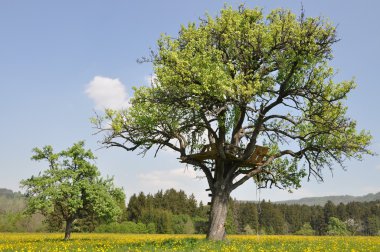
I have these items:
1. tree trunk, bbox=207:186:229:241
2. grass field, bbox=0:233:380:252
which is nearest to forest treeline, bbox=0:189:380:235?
grass field, bbox=0:233:380:252

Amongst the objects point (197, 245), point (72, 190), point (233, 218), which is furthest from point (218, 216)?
point (233, 218)

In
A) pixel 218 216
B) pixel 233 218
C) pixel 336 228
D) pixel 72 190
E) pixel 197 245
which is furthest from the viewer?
pixel 233 218

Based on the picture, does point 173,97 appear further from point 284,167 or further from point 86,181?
point 86,181

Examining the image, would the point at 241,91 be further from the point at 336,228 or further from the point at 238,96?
the point at 336,228

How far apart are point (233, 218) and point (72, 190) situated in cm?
10225

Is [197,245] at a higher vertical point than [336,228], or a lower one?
higher

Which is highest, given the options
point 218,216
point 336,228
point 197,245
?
point 218,216

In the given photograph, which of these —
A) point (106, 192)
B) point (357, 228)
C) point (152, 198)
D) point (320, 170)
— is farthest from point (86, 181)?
point (357, 228)

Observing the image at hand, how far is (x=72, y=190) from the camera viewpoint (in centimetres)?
3812

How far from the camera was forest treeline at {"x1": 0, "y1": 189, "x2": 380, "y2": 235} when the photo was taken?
340ft

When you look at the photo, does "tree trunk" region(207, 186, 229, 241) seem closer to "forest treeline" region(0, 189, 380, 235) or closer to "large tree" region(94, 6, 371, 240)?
"large tree" region(94, 6, 371, 240)

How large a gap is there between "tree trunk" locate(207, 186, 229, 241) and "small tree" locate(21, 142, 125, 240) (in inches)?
616

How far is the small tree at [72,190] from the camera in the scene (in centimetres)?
3728

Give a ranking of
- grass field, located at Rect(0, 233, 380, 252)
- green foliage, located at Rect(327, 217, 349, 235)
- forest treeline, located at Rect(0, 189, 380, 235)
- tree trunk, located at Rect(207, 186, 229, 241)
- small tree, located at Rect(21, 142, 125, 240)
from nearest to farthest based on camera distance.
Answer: grass field, located at Rect(0, 233, 380, 252) → tree trunk, located at Rect(207, 186, 229, 241) → small tree, located at Rect(21, 142, 125, 240) → forest treeline, located at Rect(0, 189, 380, 235) → green foliage, located at Rect(327, 217, 349, 235)
